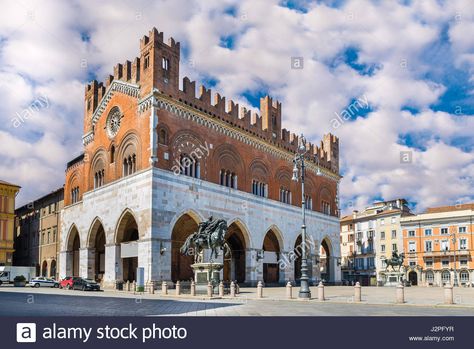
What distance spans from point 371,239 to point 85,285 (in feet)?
163

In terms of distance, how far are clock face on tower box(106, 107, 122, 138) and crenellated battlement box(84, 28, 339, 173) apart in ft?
8.76

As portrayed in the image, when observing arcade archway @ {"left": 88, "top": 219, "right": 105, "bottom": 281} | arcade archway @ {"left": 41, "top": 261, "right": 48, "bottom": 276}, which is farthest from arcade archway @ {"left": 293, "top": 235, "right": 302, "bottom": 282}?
arcade archway @ {"left": 41, "top": 261, "right": 48, "bottom": 276}

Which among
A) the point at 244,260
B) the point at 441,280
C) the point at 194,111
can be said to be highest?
the point at 194,111

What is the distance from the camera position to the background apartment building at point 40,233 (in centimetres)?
5272

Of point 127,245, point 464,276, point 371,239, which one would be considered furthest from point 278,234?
point 371,239

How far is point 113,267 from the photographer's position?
115 feet

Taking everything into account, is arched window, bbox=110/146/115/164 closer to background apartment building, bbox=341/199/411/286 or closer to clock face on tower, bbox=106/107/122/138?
clock face on tower, bbox=106/107/122/138

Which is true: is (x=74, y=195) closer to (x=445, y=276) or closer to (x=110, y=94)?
(x=110, y=94)

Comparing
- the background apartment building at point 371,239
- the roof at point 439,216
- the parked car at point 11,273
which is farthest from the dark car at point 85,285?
the roof at point 439,216

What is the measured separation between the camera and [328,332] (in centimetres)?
971

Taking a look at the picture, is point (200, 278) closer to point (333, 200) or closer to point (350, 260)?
point (333, 200)

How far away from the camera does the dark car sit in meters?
32.6

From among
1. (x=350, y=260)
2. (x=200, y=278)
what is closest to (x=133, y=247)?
(x=200, y=278)

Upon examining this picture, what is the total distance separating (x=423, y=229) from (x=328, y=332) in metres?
60.2
